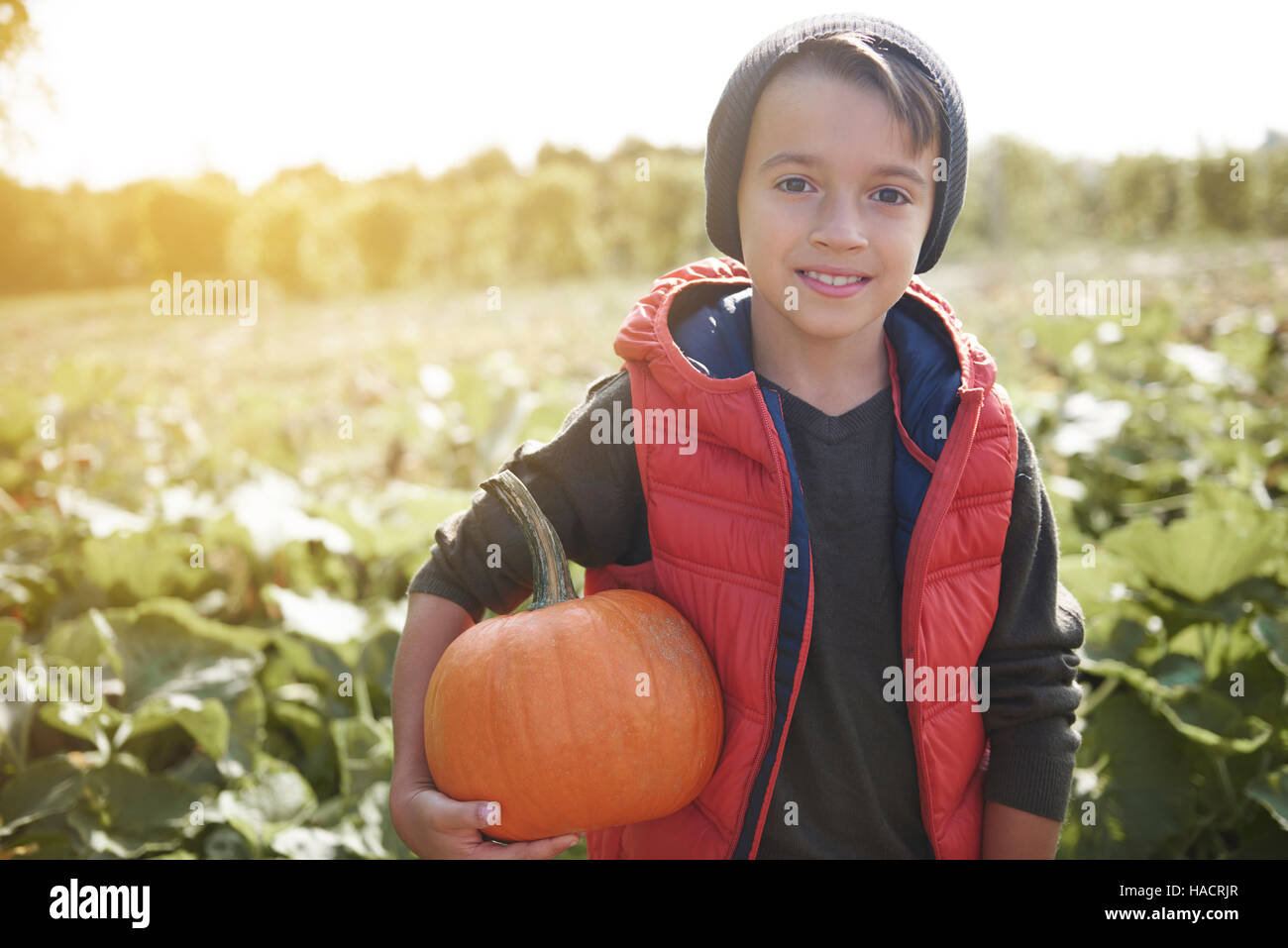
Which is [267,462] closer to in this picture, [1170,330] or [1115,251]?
[1170,330]

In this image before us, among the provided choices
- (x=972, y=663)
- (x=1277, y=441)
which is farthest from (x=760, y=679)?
(x=1277, y=441)

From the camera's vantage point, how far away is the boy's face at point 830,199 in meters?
1.23

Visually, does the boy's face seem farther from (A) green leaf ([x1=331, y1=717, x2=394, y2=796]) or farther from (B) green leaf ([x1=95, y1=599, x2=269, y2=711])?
(B) green leaf ([x1=95, y1=599, x2=269, y2=711])

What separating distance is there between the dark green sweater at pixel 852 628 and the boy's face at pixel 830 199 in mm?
165

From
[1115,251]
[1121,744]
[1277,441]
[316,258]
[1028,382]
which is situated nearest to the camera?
[1121,744]

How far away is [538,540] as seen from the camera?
51.4 inches

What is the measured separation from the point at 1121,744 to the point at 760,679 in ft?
3.61

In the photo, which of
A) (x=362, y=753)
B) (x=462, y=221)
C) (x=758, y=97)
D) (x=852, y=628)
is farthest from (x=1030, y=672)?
(x=462, y=221)

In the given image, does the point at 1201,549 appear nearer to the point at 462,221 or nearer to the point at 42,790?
the point at 42,790

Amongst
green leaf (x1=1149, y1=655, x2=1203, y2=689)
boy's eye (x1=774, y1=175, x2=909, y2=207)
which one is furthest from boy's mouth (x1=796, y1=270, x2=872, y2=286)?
green leaf (x1=1149, y1=655, x2=1203, y2=689)

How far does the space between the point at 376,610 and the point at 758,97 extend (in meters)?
1.65

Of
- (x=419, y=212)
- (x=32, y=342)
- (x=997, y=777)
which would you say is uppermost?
(x=419, y=212)

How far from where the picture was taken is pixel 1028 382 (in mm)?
4945

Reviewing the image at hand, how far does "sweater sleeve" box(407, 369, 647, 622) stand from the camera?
134 cm
